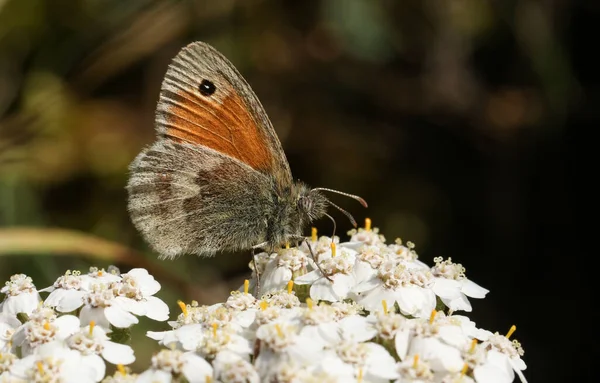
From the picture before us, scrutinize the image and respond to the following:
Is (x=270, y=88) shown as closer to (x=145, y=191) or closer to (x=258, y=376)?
(x=145, y=191)

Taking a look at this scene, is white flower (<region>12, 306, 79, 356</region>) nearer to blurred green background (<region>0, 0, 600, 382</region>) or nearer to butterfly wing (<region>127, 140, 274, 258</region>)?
butterfly wing (<region>127, 140, 274, 258</region>)

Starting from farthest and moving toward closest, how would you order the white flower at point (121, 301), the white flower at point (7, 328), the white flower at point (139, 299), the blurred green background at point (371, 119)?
the blurred green background at point (371, 119), the white flower at point (139, 299), the white flower at point (121, 301), the white flower at point (7, 328)

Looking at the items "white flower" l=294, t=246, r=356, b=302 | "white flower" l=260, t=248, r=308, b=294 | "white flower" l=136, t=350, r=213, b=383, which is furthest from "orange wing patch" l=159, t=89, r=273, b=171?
"white flower" l=136, t=350, r=213, b=383

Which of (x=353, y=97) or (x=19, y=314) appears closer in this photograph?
(x=19, y=314)

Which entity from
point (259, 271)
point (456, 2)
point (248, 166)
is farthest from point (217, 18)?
point (259, 271)

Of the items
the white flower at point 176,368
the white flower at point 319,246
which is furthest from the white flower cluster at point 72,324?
the white flower at point 319,246

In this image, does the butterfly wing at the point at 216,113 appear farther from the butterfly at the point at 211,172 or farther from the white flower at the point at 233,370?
the white flower at the point at 233,370

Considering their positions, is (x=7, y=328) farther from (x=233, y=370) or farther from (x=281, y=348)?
(x=281, y=348)
